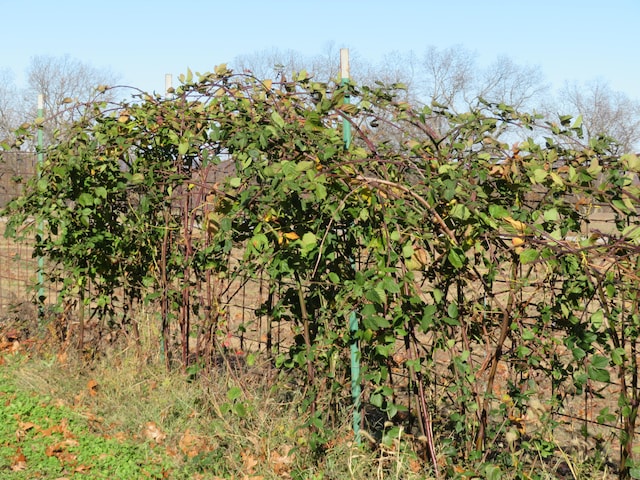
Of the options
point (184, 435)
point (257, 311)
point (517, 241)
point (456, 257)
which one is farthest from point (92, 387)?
point (517, 241)

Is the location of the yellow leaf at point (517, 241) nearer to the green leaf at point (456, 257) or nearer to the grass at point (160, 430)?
the green leaf at point (456, 257)

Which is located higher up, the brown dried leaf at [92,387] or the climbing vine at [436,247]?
the climbing vine at [436,247]

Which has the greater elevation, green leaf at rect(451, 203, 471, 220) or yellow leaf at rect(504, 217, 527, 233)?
green leaf at rect(451, 203, 471, 220)

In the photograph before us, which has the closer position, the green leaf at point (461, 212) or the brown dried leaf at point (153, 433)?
the green leaf at point (461, 212)

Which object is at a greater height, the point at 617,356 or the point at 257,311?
the point at 617,356

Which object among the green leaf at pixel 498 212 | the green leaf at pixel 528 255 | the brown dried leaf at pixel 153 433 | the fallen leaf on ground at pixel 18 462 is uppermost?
the green leaf at pixel 498 212

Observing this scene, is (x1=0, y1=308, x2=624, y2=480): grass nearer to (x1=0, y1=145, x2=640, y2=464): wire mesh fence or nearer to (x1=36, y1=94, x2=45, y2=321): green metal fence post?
(x1=0, y1=145, x2=640, y2=464): wire mesh fence

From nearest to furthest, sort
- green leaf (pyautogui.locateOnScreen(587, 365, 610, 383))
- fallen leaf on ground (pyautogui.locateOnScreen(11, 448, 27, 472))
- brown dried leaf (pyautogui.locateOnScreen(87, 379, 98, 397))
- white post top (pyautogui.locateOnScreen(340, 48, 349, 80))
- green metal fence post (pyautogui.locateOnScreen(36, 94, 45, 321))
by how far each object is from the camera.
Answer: green leaf (pyautogui.locateOnScreen(587, 365, 610, 383)) < white post top (pyautogui.locateOnScreen(340, 48, 349, 80)) < fallen leaf on ground (pyautogui.locateOnScreen(11, 448, 27, 472)) < brown dried leaf (pyautogui.locateOnScreen(87, 379, 98, 397)) < green metal fence post (pyautogui.locateOnScreen(36, 94, 45, 321))

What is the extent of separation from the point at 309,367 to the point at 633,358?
163 centimetres

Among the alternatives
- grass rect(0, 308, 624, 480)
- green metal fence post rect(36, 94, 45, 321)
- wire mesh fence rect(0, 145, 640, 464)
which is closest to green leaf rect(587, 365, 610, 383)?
wire mesh fence rect(0, 145, 640, 464)

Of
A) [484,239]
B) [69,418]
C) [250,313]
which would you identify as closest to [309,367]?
[484,239]

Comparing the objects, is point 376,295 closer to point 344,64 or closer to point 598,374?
point 598,374

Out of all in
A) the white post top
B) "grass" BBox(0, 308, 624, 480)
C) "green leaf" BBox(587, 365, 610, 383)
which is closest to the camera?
"green leaf" BBox(587, 365, 610, 383)

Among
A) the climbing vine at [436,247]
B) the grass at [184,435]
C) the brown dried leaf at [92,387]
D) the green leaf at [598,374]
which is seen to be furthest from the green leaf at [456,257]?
the brown dried leaf at [92,387]
